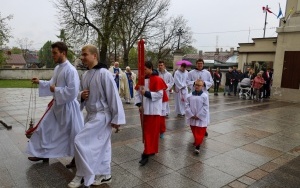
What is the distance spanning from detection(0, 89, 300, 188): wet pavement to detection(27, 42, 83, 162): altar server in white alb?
29 cm

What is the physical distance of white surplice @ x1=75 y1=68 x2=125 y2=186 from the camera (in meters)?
3.29

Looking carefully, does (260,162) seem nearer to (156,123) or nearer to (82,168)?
(156,123)

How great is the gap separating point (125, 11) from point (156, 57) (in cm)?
1934

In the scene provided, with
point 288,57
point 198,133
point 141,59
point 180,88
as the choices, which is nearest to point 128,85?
point 180,88

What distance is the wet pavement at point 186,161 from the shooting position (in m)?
3.82

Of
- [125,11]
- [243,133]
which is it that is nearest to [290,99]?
[243,133]

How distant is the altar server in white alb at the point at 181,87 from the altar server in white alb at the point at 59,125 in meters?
4.99

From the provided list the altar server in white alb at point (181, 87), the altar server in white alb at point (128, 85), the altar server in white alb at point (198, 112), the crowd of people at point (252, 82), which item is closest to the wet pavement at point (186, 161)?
the altar server in white alb at point (198, 112)

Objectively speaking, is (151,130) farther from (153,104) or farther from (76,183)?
(76,183)

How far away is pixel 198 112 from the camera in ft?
17.5

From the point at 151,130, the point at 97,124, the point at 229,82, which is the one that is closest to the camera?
the point at 97,124

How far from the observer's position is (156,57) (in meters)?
42.5

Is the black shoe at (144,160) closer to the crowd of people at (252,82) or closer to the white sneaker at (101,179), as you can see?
the white sneaker at (101,179)

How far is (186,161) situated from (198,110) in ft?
3.85
